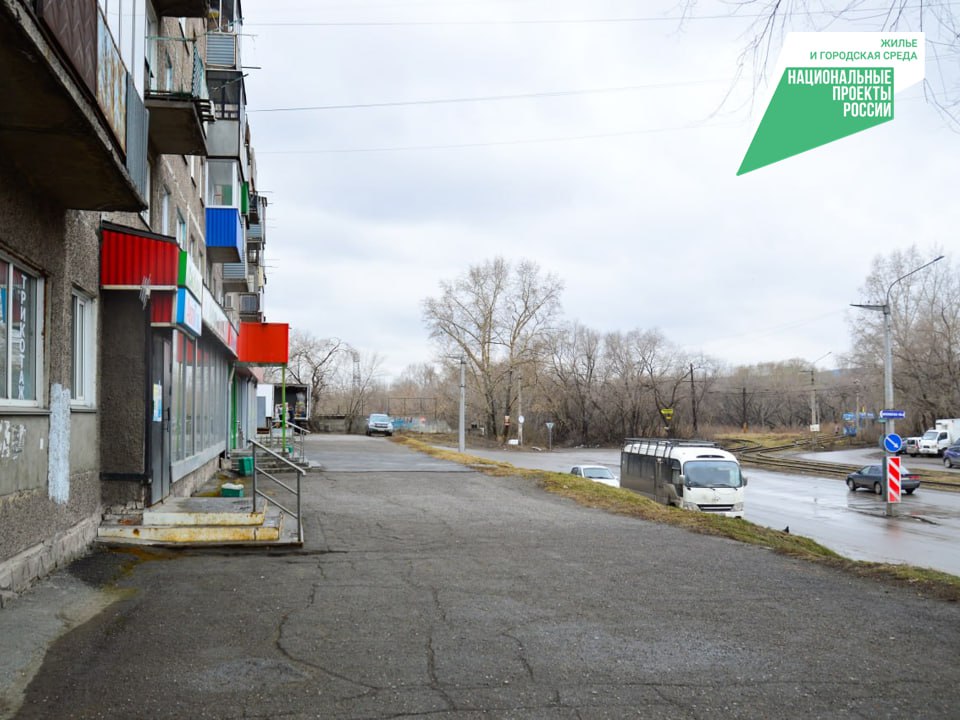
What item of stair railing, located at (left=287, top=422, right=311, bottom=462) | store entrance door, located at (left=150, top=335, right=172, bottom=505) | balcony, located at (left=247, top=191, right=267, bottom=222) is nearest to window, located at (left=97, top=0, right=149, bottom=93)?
store entrance door, located at (left=150, top=335, right=172, bottom=505)

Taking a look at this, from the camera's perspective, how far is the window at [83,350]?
9555 mm

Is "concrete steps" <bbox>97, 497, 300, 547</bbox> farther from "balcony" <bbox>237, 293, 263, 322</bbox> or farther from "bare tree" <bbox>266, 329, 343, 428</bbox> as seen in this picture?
"bare tree" <bbox>266, 329, 343, 428</bbox>

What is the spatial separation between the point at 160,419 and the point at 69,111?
19.5ft

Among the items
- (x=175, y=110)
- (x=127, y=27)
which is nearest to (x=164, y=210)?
(x=175, y=110)

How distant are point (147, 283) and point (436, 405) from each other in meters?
88.2

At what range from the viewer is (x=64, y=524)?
8500 millimetres

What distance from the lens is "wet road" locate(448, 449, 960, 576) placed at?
64.5 ft

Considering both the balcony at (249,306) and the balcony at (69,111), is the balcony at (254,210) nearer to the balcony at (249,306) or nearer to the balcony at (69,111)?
the balcony at (249,306)

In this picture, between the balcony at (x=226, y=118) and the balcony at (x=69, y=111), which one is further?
the balcony at (x=226, y=118)

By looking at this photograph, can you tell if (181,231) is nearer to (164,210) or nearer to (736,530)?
(164,210)

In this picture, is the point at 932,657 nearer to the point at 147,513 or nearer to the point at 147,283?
the point at 147,513

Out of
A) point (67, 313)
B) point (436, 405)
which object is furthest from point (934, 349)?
point (67, 313)

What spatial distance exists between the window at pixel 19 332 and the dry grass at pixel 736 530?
8494mm

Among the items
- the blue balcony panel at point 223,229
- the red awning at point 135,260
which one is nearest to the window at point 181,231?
the blue balcony panel at point 223,229
